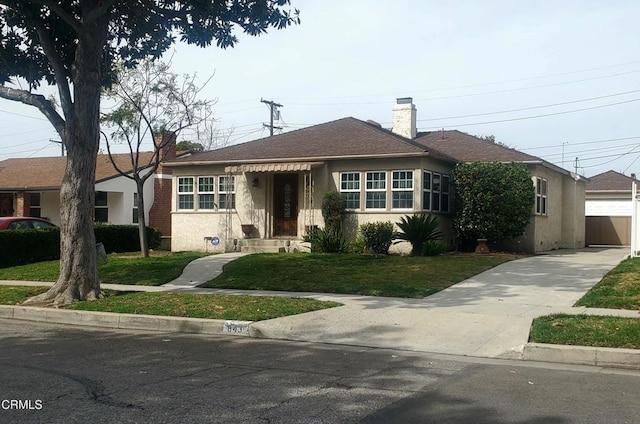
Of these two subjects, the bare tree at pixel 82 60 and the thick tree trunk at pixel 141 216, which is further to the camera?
the thick tree trunk at pixel 141 216

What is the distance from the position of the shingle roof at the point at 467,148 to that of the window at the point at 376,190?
422cm

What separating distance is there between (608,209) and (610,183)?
226 cm

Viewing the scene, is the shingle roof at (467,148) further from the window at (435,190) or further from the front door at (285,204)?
the front door at (285,204)

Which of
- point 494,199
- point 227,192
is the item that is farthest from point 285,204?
point 494,199

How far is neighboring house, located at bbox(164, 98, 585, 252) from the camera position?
21781mm

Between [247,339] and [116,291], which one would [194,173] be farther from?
[247,339]

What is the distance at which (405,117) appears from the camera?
28.8 metres

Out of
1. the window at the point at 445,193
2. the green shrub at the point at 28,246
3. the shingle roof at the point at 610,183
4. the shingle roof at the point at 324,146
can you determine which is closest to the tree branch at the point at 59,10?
the green shrub at the point at 28,246

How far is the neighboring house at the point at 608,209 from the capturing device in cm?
3148

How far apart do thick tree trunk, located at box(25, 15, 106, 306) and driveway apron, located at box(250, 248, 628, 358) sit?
471 centimetres

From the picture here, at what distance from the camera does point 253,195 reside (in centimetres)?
2384

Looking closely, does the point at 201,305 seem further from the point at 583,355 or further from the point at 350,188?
the point at 350,188

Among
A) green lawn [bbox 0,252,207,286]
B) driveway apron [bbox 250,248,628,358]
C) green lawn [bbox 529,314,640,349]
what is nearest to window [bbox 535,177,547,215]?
driveway apron [bbox 250,248,628,358]

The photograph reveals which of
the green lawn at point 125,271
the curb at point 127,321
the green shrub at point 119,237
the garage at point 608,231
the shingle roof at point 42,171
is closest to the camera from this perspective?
the curb at point 127,321
